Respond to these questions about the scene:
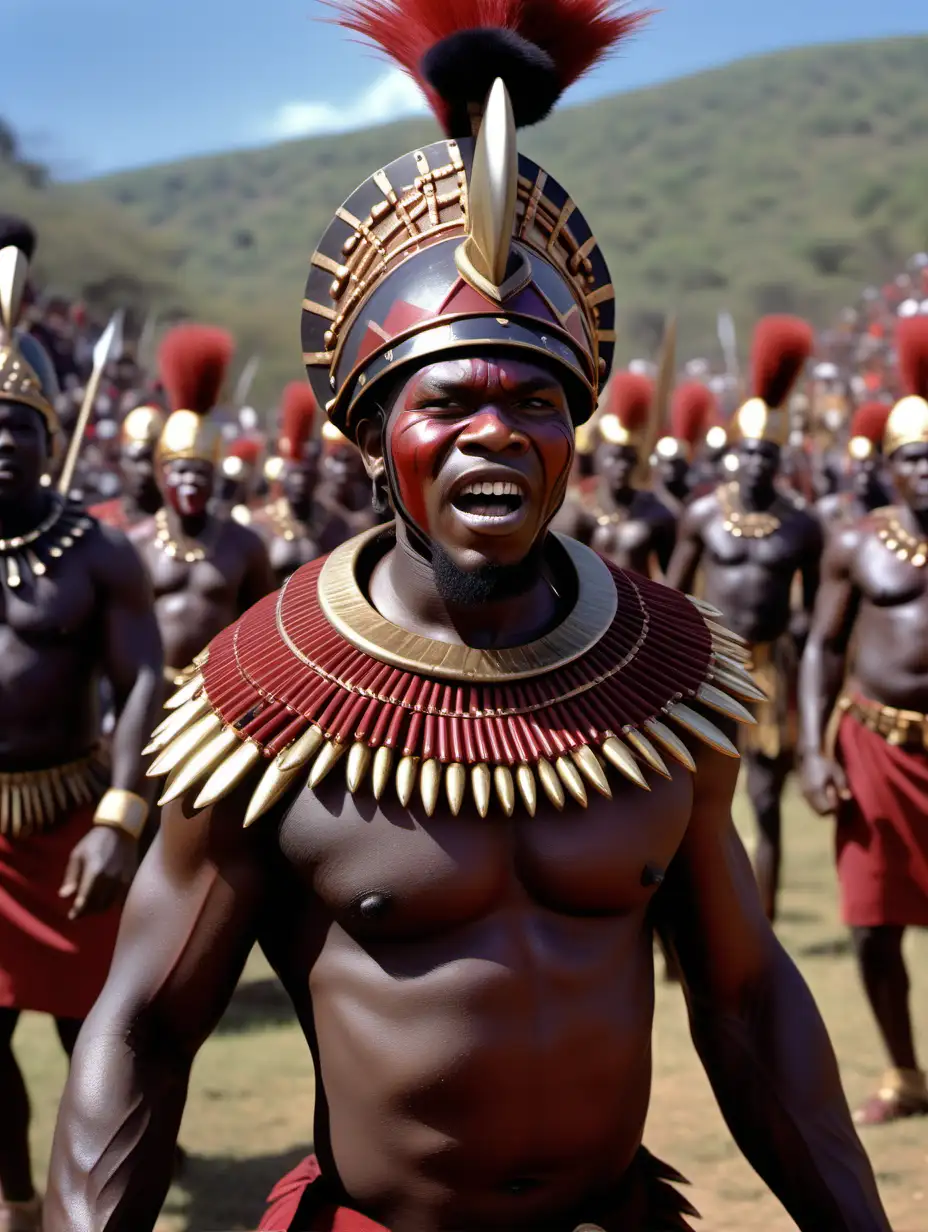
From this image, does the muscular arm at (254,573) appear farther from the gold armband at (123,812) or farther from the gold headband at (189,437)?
the gold armband at (123,812)

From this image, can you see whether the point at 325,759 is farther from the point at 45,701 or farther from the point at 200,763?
the point at 45,701

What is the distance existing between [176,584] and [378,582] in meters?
5.34

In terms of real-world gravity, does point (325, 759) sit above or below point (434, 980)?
above

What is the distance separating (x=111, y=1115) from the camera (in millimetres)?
2309

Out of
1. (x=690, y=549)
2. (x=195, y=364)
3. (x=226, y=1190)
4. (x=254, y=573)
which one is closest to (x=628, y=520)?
(x=690, y=549)

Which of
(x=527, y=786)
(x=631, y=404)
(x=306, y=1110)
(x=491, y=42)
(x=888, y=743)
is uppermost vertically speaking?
(x=491, y=42)

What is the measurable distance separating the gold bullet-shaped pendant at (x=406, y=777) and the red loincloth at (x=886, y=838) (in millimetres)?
4046

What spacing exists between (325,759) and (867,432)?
8.72m

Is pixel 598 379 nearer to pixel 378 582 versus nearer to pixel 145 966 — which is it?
pixel 378 582

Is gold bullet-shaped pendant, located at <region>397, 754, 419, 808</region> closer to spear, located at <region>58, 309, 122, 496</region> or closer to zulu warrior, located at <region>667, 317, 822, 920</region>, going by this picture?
spear, located at <region>58, 309, 122, 496</region>

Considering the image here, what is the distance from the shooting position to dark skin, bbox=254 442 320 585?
10.7 metres

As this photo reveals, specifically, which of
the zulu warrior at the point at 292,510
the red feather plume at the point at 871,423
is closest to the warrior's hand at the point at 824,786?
the red feather plume at the point at 871,423

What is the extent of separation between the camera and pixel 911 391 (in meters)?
6.26

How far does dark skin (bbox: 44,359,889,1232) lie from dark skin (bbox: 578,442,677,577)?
7674mm
